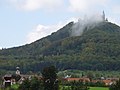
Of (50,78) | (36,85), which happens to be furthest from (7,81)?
(50,78)

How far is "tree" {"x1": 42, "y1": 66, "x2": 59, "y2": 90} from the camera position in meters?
63.2

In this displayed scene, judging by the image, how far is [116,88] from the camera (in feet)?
221

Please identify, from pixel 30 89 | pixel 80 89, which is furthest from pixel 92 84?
pixel 30 89

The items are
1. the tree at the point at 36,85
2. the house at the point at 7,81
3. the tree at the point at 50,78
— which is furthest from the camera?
the house at the point at 7,81

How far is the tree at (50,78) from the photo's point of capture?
2489 inches

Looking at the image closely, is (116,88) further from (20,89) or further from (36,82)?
(20,89)

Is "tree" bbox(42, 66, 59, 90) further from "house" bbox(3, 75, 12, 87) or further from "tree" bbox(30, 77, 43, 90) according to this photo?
"house" bbox(3, 75, 12, 87)

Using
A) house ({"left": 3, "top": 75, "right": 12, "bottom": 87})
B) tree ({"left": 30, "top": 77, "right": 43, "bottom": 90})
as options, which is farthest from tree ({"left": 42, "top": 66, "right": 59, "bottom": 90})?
house ({"left": 3, "top": 75, "right": 12, "bottom": 87})

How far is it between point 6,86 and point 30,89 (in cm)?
2191

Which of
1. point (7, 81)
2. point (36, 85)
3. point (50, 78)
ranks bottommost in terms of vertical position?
point (7, 81)

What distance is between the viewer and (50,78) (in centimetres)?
6369

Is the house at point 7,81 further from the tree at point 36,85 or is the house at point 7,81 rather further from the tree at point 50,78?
the tree at point 50,78

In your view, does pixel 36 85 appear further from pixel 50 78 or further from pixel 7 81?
pixel 7 81

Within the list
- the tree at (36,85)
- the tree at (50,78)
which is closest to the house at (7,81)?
the tree at (36,85)
